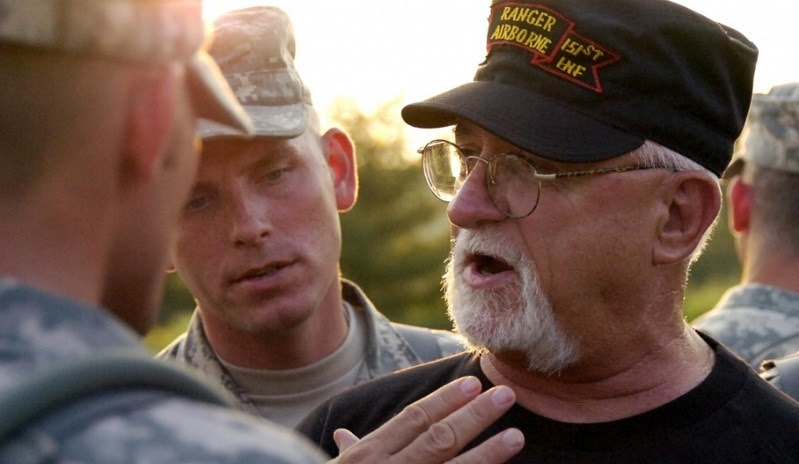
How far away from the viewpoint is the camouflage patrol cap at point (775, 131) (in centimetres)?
498

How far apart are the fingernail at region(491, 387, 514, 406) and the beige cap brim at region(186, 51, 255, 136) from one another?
1104mm

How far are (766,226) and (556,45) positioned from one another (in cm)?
214

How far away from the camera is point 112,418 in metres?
1.34

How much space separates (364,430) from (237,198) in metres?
0.94

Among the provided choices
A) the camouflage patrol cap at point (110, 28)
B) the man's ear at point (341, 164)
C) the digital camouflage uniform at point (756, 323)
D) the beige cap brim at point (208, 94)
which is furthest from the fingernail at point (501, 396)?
the digital camouflage uniform at point (756, 323)

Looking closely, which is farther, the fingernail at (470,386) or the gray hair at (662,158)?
the gray hair at (662,158)

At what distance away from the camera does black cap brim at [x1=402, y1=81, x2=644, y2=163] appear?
120 inches

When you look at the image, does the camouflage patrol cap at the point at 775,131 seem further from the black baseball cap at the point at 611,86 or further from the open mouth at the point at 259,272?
the open mouth at the point at 259,272

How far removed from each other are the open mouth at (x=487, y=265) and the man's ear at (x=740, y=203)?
217cm

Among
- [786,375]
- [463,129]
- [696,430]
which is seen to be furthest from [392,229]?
[696,430]

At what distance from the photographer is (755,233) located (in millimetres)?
5039

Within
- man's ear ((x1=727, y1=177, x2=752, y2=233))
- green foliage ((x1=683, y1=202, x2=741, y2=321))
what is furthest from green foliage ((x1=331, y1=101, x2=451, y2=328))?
man's ear ((x1=727, y1=177, x2=752, y2=233))

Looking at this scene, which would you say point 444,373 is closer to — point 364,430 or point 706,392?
point 364,430

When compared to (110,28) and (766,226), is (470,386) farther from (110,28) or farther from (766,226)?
(766,226)
